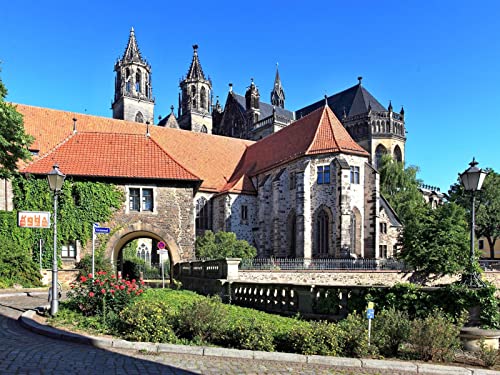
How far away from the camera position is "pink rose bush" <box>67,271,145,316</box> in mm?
9914

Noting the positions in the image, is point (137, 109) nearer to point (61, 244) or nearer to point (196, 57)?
point (196, 57)

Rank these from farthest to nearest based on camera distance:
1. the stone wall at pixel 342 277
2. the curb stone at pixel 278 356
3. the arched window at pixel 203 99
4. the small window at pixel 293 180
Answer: the arched window at pixel 203 99 < the small window at pixel 293 180 < the stone wall at pixel 342 277 < the curb stone at pixel 278 356

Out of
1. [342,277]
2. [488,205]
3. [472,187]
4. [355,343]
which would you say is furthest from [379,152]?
[355,343]

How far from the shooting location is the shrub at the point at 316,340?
7.62m

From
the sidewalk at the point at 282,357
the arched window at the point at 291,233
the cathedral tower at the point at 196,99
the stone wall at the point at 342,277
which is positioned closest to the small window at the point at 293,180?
the arched window at the point at 291,233

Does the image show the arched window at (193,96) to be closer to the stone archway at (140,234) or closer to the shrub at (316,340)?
the stone archway at (140,234)

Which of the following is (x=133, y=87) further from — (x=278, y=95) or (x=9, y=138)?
(x=9, y=138)

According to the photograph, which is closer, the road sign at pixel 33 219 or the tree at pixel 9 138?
the road sign at pixel 33 219

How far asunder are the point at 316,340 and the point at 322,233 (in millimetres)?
24591

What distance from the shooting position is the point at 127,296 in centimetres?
1002

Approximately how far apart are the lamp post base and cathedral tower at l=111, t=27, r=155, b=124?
2120 inches

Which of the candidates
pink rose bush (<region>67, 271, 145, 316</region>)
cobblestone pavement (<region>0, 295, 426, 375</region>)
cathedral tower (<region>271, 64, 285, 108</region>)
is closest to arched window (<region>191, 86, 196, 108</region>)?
cathedral tower (<region>271, 64, 285, 108</region>)

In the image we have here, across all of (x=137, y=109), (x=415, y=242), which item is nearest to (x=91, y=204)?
(x=415, y=242)

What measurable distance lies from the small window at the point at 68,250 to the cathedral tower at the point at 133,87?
38671 millimetres
